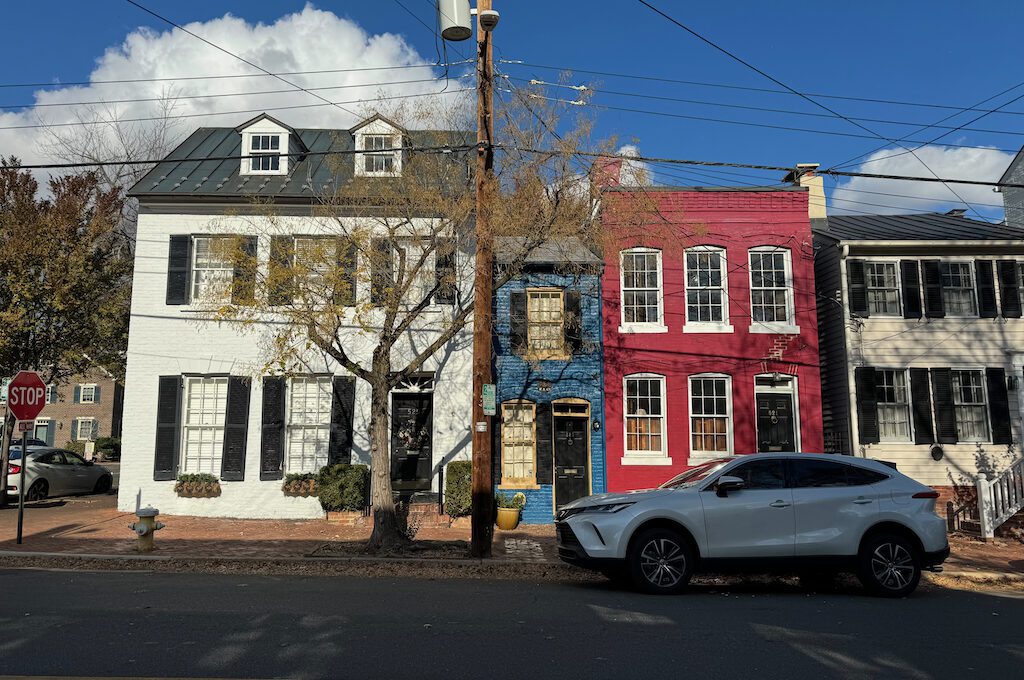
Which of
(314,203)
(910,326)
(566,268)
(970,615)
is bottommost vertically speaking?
(970,615)

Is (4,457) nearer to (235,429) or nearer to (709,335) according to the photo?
(235,429)

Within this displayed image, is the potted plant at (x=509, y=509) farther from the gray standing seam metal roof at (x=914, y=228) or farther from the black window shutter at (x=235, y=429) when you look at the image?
the gray standing seam metal roof at (x=914, y=228)

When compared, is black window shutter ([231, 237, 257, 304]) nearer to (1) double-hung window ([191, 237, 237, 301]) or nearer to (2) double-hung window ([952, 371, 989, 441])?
(1) double-hung window ([191, 237, 237, 301])

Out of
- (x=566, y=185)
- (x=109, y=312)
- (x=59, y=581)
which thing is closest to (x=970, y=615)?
(x=566, y=185)

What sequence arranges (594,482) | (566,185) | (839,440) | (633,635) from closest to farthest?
(633,635) < (566,185) < (594,482) < (839,440)

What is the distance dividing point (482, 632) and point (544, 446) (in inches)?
388

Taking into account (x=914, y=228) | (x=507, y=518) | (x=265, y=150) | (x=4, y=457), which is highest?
(x=265, y=150)

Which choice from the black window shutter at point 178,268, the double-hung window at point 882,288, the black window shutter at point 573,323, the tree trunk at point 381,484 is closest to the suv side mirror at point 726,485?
the tree trunk at point 381,484

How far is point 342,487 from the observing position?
15.2m

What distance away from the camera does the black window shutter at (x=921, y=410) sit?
1678cm

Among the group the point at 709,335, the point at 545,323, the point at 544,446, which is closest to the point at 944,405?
the point at 709,335

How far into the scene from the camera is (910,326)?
17219 mm

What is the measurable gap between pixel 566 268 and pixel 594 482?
485cm

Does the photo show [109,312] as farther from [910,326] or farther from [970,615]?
[910,326]
